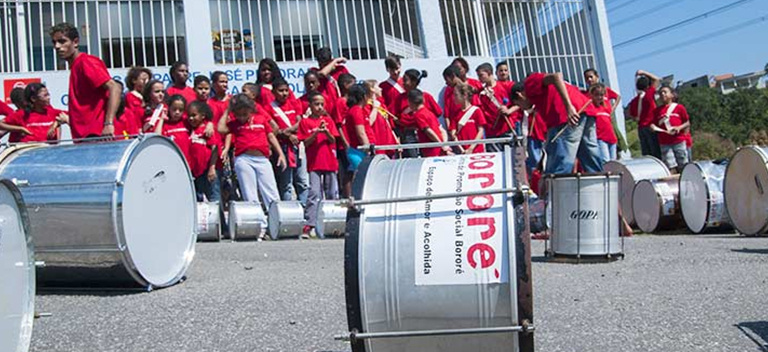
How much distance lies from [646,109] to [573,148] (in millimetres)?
5723

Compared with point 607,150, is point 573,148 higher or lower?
lower

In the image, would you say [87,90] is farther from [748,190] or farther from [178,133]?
[748,190]

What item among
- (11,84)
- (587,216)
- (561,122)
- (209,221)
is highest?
(11,84)

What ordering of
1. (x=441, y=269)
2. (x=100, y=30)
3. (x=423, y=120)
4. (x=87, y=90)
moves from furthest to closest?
(x=100, y=30), (x=423, y=120), (x=87, y=90), (x=441, y=269)

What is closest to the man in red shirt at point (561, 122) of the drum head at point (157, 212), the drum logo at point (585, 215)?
the drum logo at point (585, 215)

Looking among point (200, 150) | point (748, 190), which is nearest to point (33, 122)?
point (200, 150)

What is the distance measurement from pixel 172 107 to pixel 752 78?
315 ft

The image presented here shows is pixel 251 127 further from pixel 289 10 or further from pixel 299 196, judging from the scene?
pixel 289 10

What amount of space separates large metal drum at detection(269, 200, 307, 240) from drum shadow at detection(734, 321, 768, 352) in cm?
619

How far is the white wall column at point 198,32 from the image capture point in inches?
558

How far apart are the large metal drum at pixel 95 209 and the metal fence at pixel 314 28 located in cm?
897

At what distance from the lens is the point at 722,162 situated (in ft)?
35.9

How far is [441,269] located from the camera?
3336 mm

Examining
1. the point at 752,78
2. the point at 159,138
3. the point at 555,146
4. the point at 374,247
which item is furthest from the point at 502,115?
the point at 752,78
